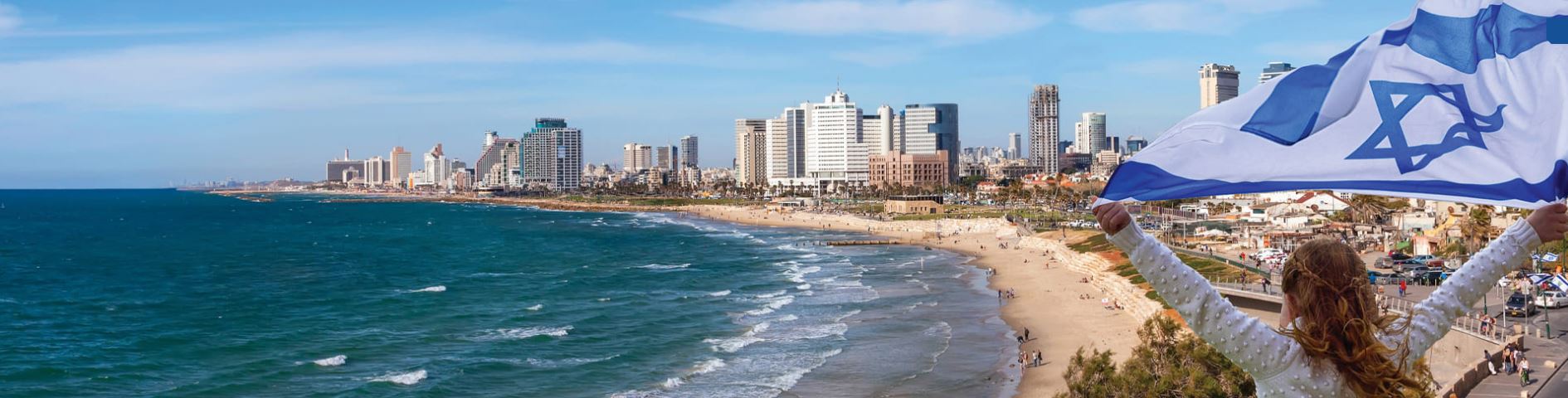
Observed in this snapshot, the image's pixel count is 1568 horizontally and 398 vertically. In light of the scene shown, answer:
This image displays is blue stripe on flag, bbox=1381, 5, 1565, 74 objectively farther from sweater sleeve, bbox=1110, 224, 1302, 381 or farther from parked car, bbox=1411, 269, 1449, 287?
parked car, bbox=1411, 269, 1449, 287

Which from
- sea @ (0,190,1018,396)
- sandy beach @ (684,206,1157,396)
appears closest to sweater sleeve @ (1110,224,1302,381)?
sea @ (0,190,1018,396)

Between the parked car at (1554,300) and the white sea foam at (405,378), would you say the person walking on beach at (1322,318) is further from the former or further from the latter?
the parked car at (1554,300)

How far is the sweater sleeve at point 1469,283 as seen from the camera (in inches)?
137

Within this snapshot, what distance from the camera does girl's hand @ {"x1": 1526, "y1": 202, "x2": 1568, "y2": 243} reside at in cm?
355

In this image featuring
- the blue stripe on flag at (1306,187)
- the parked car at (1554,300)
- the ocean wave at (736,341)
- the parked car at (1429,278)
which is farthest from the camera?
the parked car at (1429,278)

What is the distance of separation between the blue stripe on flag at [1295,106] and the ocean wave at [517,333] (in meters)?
41.2

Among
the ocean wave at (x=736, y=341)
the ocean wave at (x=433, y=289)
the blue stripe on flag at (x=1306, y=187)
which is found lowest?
the ocean wave at (x=433, y=289)

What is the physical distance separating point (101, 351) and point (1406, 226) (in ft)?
213

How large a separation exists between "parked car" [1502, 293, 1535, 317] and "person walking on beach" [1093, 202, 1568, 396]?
33.5m

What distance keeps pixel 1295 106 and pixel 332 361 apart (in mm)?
39531

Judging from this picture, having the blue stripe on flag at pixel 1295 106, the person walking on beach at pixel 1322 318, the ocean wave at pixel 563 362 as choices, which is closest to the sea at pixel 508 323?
the ocean wave at pixel 563 362

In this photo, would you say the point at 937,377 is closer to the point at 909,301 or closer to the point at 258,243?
the point at 909,301

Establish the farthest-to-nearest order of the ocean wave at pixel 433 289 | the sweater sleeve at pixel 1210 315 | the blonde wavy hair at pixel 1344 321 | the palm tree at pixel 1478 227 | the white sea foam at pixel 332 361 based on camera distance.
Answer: the ocean wave at pixel 433 289 < the palm tree at pixel 1478 227 < the white sea foam at pixel 332 361 < the sweater sleeve at pixel 1210 315 < the blonde wavy hair at pixel 1344 321

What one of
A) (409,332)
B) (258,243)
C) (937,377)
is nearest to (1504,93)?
(937,377)
